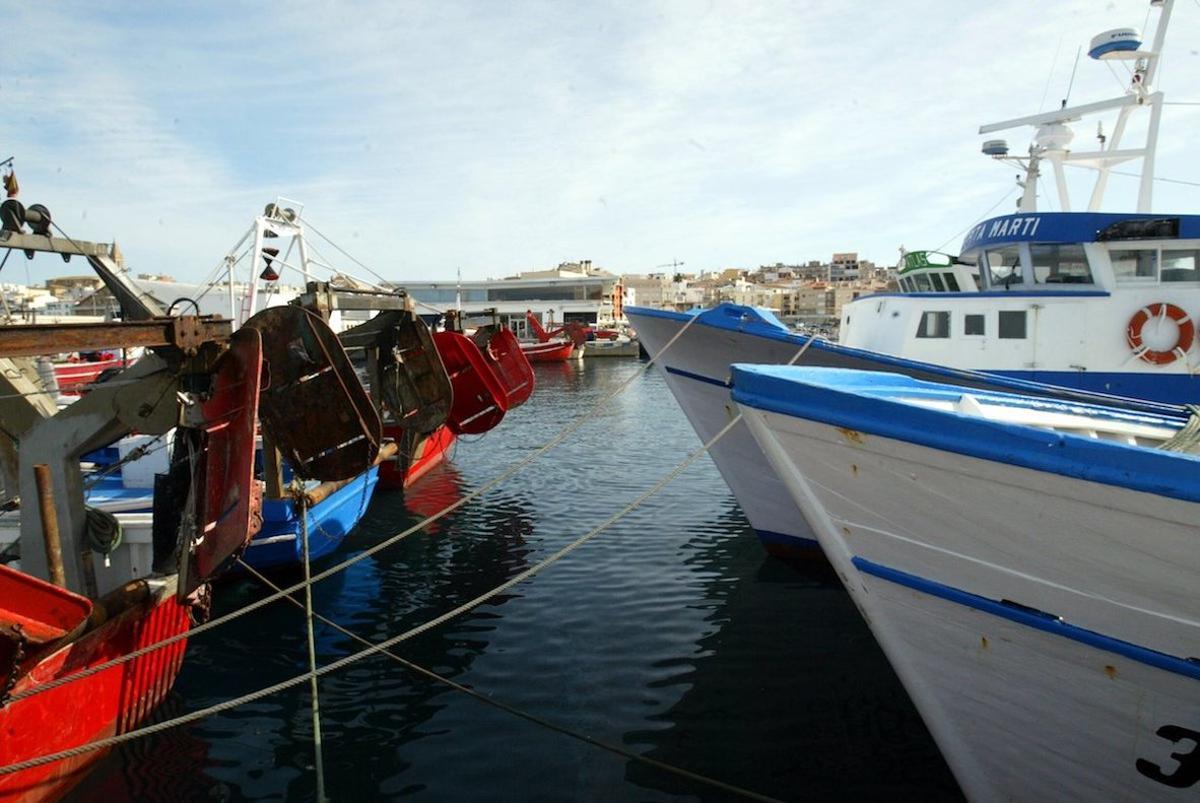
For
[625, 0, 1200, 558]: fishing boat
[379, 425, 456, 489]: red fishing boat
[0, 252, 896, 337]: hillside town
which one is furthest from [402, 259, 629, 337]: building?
[625, 0, 1200, 558]: fishing boat

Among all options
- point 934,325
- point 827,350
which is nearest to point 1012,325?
point 934,325

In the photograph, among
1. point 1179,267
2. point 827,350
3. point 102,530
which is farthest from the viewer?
point 1179,267

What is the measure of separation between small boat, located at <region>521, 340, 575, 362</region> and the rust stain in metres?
49.8

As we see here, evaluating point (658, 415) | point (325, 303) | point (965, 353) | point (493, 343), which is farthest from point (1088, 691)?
point (658, 415)

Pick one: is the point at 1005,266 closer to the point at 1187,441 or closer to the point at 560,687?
the point at 1187,441

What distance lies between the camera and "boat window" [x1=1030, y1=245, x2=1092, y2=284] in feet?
40.2

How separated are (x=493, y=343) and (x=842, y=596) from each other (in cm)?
1006

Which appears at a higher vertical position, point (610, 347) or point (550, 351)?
point (550, 351)

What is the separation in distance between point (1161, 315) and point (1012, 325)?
6.76 ft

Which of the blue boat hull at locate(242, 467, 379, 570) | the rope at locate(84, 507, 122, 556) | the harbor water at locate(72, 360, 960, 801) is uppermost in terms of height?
the rope at locate(84, 507, 122, 556)

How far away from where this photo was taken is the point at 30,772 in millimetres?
5277

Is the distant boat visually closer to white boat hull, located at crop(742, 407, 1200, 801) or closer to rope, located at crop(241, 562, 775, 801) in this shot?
rope, located at crop(241, 562, 775, 801)

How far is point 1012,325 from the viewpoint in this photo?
12508mm

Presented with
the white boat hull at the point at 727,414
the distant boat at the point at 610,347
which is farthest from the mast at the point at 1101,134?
the distant boat at the point at 610,347
